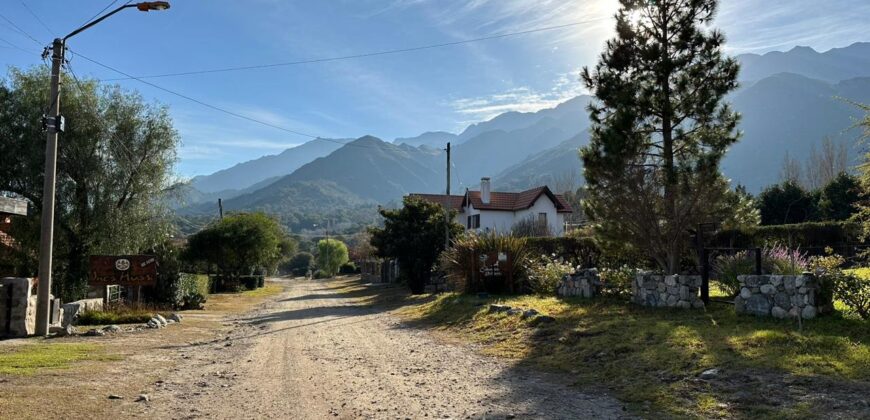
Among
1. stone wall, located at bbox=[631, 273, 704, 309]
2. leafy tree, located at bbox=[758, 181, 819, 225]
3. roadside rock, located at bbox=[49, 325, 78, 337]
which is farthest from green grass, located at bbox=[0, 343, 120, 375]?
leafy tree, located at bbox=[758, 181, 819, 225]

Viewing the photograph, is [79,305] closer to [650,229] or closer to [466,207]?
[650,229]

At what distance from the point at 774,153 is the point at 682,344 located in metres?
200

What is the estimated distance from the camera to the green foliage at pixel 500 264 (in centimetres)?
2100

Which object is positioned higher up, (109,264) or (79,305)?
(109,264)

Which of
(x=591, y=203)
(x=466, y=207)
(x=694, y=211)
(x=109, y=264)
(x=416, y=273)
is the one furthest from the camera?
(x=466, y=207)

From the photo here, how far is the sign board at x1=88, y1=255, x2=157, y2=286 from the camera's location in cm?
1852

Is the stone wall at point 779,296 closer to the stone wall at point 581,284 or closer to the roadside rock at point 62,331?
the stone wall at point 581,284

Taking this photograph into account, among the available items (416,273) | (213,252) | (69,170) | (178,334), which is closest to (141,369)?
(178,334)

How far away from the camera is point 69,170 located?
20750 millimetres

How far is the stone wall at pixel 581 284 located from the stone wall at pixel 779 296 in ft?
17.2

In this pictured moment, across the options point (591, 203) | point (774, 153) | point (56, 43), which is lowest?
point (591, 203)

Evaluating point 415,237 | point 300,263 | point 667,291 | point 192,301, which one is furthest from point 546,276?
point 300,263

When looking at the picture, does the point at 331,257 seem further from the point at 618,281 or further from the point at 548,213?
the point at 618,281

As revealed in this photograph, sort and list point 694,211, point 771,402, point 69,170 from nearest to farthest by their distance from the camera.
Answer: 1. point 771,402
2. point 694,211
3. point 69,170
